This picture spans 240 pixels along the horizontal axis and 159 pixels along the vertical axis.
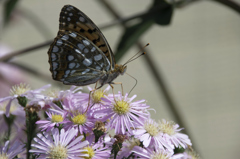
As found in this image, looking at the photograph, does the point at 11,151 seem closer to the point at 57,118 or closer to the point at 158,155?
the point at 57,118

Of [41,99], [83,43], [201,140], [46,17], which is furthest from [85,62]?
[201,140]

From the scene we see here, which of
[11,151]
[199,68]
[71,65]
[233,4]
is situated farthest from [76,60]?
[199,68]

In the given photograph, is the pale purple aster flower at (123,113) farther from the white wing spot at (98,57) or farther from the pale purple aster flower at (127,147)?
the white wing spot at (98,57)

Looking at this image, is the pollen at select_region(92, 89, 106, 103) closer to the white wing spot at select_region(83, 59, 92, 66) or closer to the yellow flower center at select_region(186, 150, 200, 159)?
the white wing spot at select_region(83, 59, 92, 66)

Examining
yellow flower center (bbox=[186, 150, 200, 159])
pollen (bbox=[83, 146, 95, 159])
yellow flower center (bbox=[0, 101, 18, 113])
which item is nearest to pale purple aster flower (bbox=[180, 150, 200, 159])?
yellow flower center (bbox=[186, 150, 200, 159])

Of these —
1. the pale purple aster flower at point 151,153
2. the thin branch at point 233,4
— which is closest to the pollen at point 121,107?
the pale purple aster flower at point 151,153
